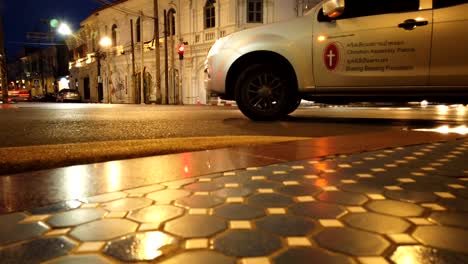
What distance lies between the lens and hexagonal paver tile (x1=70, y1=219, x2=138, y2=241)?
1.40 metres

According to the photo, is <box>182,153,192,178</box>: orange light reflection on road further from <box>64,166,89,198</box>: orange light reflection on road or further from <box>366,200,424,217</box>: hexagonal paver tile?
<box>366,200,424,217</box>: hexagonal paver tile

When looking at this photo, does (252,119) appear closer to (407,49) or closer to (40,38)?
(407,49)

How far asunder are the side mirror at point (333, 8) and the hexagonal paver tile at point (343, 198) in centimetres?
319

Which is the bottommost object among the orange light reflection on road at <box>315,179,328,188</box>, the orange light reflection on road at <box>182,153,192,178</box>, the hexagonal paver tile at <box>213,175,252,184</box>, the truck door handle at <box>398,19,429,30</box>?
the orange light reflection on road at <box>315,179,328,188</box>

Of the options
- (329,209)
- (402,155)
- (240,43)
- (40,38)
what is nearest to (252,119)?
(240,43)

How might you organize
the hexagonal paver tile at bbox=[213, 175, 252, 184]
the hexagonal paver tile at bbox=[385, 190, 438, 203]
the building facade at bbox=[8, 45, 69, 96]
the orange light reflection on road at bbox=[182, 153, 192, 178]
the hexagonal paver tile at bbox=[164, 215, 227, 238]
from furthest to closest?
1. the building facade at bbox=[8, 45, 69, 96]
2. the orange light reflection on road at bbox=[182, 153, 192, 178]
3. the hexagonal paver tile at bbox=[213, 175, 252, 184]
4. the hexagonal paver tile at bbox=[385, 190, 438, 203]
5. the hexagonal paver tile at bbox=[164, 215, 227, 238]

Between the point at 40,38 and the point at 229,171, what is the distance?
41.3m

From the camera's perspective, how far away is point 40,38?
37.3 m

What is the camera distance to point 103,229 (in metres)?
1.47

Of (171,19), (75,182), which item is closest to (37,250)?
(75,182)

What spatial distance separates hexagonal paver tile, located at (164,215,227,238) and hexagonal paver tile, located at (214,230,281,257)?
7 cm

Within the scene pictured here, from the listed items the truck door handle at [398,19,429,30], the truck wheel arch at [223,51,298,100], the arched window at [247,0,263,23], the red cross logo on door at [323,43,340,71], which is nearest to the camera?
the truck door handle at [398,19,429,30]

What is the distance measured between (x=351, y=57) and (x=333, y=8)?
0.67 metres

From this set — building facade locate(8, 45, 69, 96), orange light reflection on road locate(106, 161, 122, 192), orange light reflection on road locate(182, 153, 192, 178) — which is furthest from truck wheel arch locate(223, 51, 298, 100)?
building facade locate(8, 45, 69, 96)
